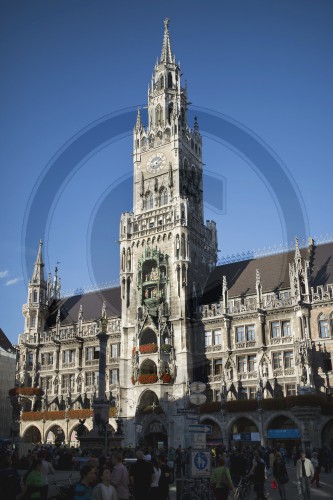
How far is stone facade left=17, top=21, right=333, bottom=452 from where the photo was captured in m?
46.7

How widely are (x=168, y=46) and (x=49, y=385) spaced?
46.1 m

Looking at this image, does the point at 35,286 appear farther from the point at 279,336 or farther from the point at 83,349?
the point at 279,336

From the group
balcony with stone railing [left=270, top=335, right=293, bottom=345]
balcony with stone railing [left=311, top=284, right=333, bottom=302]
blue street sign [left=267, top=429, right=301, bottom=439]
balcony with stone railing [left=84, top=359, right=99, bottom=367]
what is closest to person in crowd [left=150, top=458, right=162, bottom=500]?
blue street sign [left=267, top=429, right=301, bottom=439]

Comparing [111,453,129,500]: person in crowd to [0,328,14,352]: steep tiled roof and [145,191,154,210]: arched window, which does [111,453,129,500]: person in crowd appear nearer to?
[145,191,154,210]: arched window

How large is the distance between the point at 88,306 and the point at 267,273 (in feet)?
78.3

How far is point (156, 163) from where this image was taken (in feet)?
203

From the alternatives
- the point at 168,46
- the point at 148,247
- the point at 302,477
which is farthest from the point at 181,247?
the point at 302,477

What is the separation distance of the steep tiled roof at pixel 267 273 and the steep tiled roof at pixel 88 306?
40.5 ft

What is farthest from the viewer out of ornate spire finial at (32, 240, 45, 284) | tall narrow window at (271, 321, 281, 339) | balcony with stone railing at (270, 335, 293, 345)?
ornate spire finial at (32, 240, 45, 284)

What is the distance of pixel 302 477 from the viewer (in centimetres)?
1933

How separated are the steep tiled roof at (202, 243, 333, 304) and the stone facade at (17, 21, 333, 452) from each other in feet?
0.51

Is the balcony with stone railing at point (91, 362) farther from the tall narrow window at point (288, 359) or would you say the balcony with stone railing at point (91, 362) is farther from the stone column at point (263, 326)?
the tall narrow window at point (288, 359)

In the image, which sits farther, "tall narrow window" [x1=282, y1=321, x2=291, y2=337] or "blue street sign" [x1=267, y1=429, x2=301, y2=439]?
"tall narrow window" [x1=282, y1=321, x2=291, y2=337]

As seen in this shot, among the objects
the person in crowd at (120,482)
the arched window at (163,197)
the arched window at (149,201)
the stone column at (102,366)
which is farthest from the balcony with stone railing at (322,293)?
the person in crowd at (120,482)
